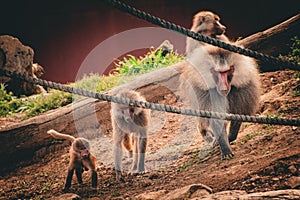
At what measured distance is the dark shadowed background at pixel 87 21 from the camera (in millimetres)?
6074

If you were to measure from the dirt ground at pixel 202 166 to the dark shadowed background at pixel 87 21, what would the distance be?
122 cm

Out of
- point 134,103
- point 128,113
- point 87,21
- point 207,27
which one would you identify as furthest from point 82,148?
point 87,21

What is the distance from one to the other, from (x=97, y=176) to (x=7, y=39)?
3.87 meters

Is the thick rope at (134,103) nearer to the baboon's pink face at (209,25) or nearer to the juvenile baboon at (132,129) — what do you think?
the juvenile baboon at (132,129)

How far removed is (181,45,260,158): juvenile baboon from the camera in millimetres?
3279

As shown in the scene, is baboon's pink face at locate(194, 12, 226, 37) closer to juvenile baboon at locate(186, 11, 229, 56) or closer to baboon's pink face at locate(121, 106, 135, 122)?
juvenile baboon at locate(186, 11, 229, 56)

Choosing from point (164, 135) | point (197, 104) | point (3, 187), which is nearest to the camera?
point (197, 104)

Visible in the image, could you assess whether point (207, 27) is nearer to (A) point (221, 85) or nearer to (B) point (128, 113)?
(B) point (128, 113)

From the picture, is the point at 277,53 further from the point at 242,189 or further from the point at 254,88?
the point at 242,189

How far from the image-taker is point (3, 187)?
4.26 m

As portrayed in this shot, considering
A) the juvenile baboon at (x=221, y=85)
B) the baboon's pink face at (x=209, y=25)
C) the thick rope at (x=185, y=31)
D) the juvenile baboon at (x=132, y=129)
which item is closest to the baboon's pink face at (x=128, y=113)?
the juvenile baboon at (x=132, y=129)

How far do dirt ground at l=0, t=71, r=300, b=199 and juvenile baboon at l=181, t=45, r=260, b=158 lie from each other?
0.77ft

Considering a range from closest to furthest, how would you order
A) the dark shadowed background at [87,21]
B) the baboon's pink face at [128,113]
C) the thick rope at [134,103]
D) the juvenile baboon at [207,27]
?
the thick rope at [134,103] < the baboon's pink face at [128,113] < the juvenile baboon at [207,27] < the dark shadowed background at [87,21]

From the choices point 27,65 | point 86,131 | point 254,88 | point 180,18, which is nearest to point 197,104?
point 254,88
